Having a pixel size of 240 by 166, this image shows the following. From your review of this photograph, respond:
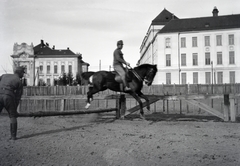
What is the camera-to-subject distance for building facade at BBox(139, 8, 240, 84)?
161 feet

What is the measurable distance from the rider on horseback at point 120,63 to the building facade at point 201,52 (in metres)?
43.4

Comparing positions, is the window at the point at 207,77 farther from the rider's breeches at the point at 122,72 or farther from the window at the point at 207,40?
the rider's breeches at the point at 122,72

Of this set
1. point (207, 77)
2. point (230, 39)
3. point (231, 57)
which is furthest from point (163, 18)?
point (207, 77)

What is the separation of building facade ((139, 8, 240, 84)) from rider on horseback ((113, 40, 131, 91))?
43.4 m

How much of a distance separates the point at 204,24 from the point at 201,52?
6.85 m

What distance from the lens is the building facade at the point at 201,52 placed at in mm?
49000

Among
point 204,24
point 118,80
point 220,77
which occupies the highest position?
point 204,24

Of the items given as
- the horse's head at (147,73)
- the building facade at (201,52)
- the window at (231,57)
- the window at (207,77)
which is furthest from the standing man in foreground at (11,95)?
the window at (231,57)

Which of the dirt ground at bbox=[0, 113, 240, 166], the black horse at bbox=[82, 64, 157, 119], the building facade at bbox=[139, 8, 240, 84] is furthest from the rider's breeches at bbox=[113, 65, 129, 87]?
the building facade at bbox=[139, 8, 240, 84]

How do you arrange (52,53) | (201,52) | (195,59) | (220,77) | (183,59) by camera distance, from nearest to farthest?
(220,77)
(201,52)
(195,59)
(183,59)
(52,53)

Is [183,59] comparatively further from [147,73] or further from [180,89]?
[147,73]

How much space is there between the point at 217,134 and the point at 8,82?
20.1 ft

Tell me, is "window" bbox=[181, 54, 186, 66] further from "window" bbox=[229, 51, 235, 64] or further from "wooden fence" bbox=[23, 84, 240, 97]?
"wooden fence" bbox=[23, 84, 240, 97]

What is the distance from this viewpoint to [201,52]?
50844 mm
